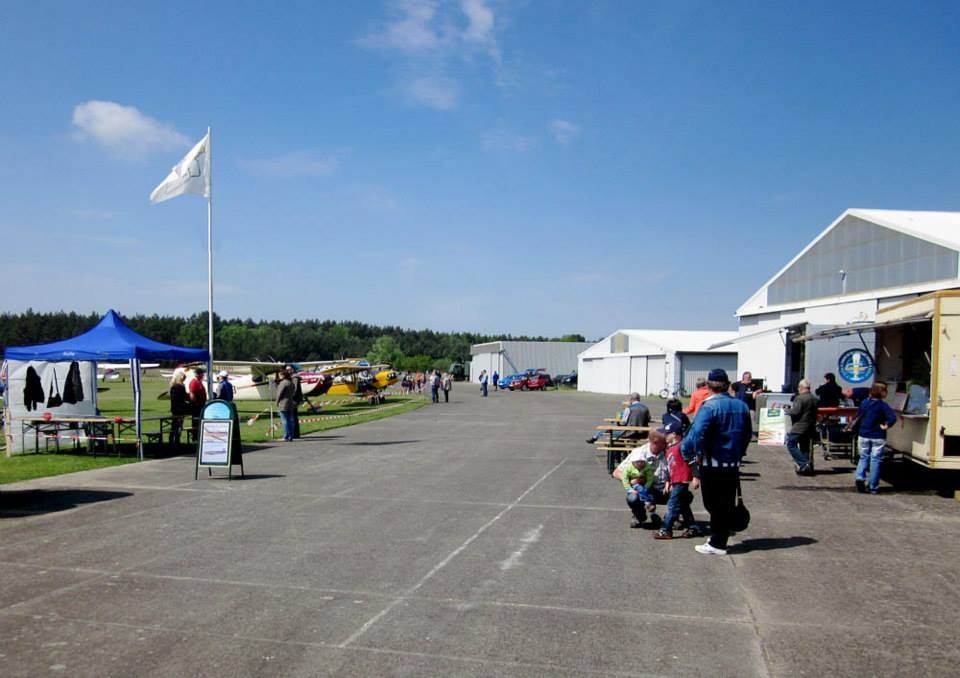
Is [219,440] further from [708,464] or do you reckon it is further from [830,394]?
[830,394]

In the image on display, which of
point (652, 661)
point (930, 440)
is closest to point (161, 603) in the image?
point (652, 661)

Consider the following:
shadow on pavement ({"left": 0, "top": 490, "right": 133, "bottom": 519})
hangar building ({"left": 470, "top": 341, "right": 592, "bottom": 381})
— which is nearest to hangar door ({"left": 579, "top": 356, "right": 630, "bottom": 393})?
hangar building ({"left": 470, "top": 341, "right": 592, "bottom": 381})

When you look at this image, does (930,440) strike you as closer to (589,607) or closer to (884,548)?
(884,548)

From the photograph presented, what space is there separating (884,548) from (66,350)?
1524cm

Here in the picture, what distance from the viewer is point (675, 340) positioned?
194ft

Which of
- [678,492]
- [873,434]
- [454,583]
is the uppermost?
[873,434]

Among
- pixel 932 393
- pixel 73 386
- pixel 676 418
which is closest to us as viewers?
pixel 932 393

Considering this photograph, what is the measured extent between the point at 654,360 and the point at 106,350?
44660 millimetres

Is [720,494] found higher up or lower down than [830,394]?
lower down

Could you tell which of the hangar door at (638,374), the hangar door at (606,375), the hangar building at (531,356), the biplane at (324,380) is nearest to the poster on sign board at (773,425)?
the biplane at (324,380)

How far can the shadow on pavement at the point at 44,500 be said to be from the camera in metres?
10.2

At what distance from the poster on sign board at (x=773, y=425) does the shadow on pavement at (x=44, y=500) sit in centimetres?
1356

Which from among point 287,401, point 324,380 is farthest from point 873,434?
point 324,380

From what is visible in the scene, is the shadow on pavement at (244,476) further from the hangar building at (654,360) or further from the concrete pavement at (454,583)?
the hangar building at (654,360)
